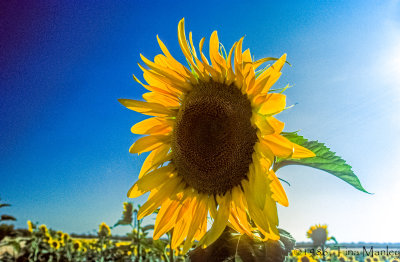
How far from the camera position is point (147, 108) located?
5.77ft

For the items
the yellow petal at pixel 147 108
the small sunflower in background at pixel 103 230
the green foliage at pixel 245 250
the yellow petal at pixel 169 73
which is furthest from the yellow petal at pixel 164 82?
the small sunflower in background at pixel 103 230

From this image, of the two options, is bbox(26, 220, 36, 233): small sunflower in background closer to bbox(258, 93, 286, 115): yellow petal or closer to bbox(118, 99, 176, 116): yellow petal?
bbox(118, 99, 176, 116): yellow petal

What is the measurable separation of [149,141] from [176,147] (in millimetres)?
154

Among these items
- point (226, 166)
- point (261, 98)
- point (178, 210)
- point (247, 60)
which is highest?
point (247, 60)

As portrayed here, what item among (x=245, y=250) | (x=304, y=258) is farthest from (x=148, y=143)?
(x=304, y=258)

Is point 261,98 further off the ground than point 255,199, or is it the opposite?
point 261,98

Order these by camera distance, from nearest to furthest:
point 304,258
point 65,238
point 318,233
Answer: point 304,258 < point 318,233 < point 65,238

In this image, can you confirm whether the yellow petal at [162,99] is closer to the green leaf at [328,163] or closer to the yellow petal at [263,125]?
the yellow petal at [263,125]

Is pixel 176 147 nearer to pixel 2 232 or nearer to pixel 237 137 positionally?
pixel 237 137

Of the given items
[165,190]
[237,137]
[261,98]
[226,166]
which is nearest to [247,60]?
[261,98]

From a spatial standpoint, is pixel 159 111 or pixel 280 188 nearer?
pixel 280 188

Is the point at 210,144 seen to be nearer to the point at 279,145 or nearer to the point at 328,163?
the point at 279,145

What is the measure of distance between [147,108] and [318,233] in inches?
208

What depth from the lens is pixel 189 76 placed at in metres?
1.68
